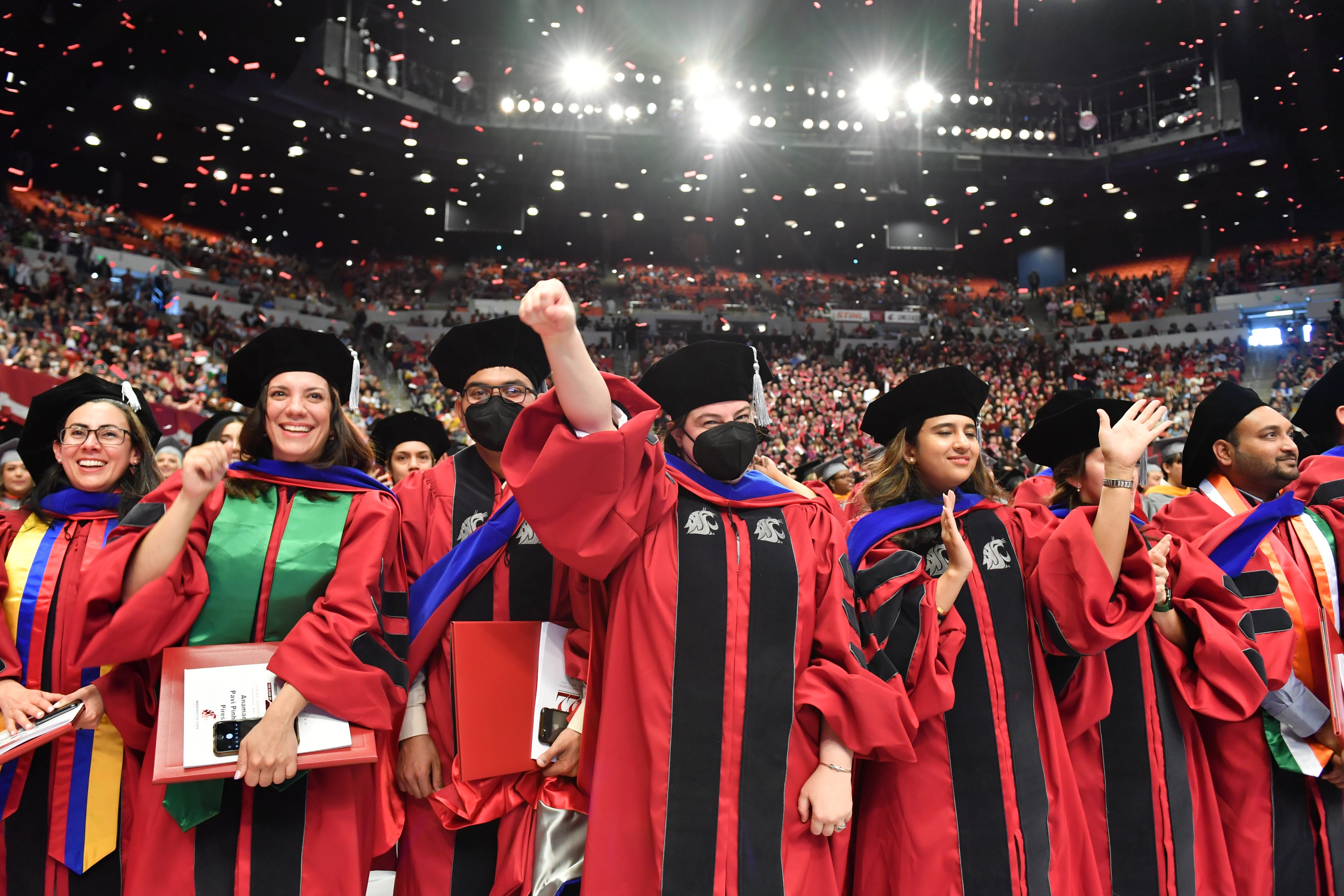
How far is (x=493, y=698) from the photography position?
212 centimetres

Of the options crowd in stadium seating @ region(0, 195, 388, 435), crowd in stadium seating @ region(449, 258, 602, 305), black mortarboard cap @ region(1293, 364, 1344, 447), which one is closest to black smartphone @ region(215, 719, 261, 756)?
black mortarboard cap @ region(1293, 364, 1344, 447)

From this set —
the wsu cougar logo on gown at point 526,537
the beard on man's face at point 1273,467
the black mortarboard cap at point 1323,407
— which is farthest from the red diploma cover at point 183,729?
the black mortarboard cap at point 1323,407

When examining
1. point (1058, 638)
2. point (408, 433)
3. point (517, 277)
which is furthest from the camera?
point (517, 277)

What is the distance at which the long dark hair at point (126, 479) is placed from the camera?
2.57 m

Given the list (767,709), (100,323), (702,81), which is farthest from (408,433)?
(702,81)

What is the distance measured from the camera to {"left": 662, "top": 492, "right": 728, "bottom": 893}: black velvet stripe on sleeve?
1843 millimetres

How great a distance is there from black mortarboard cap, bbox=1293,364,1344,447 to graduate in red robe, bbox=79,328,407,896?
3.38 m

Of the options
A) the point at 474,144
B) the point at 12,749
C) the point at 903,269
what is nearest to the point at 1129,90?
the point at 903,269

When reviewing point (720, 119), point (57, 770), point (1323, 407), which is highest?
point (720, 119)

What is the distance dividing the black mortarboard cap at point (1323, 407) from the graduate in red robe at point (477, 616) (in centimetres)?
292

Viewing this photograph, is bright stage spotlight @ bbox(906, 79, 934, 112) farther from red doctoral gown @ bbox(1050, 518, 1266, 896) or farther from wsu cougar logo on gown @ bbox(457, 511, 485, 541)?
wsu cougar logo on gown @ bbox(457, 511, 485, 541)

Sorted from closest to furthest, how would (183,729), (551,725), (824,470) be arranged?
(183,729) < (551,725) < (824,470)

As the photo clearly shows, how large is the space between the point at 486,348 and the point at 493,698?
1073 mm

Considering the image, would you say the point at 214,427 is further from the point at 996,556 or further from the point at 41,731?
the point at 996,556
